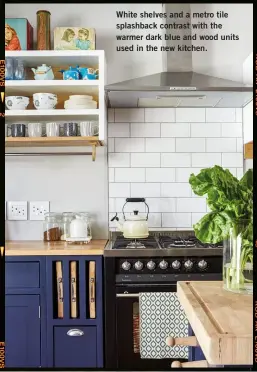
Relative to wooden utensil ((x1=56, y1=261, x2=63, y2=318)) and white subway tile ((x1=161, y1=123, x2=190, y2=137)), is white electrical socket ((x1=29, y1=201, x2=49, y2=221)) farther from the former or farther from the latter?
white subway tile ((x1=161, y1=123, x2=190, y2=137))

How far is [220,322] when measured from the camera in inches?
30.1

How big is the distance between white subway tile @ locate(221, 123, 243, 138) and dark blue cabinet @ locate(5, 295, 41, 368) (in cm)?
129

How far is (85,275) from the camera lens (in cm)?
206

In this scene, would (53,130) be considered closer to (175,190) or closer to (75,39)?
(75,39)

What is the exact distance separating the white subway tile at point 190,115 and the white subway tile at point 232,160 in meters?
0.24

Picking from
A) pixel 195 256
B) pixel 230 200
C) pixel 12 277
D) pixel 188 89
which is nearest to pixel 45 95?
pixel 188 89

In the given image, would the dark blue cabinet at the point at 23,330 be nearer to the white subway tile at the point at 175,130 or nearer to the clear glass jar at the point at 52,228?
the clear glass jar at the point at 52,228

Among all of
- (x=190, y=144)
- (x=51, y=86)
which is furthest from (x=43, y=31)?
(x=190, y=144)

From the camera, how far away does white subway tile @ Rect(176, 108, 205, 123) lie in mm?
2537

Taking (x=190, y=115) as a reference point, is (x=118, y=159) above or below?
below

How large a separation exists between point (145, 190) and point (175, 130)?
0.36 meters

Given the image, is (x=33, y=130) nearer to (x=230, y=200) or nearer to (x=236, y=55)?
(x=236, y=55)

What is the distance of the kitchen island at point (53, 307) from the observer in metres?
2.04

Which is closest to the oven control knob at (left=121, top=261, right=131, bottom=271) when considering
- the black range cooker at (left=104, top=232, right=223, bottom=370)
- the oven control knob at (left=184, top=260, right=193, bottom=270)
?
the black range cooker at (left=104, top=232, right=223, bottom=370)
